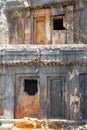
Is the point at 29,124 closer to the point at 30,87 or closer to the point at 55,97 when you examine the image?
the point at 55,97

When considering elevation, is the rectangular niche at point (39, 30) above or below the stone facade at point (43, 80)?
above

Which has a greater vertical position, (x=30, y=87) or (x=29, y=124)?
(x=30, y=87)

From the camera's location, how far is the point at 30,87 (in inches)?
475

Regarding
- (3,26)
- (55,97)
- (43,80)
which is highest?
(3,26)

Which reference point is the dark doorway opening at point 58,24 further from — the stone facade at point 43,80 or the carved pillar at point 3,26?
the stone facade at point 43,80

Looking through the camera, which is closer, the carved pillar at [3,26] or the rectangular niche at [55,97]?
the rectangular niche at [55,97]

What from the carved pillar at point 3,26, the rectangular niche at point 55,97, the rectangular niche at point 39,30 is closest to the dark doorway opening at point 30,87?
the rectangular niche at point 55,97

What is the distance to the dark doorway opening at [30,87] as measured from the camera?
39.1 ft

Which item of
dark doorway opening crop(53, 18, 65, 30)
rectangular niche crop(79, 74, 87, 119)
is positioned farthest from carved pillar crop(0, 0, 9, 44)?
rectangular niche crop(79, 74, 87, 119)

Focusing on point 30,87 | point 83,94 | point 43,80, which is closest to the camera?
point 83,94

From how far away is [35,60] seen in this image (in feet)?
36.8

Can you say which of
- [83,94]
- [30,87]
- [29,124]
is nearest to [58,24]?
[30,87]

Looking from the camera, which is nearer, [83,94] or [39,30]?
[83,94]

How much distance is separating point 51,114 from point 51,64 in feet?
6.62
